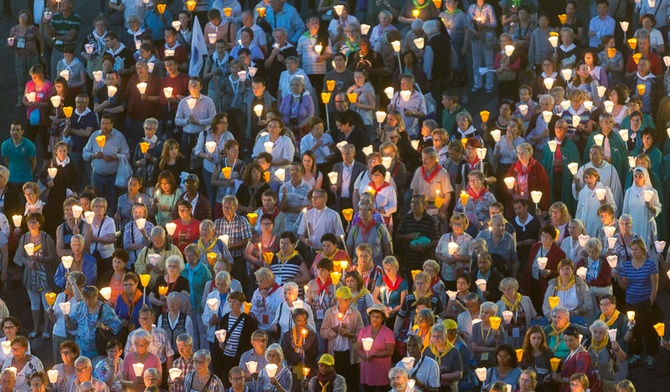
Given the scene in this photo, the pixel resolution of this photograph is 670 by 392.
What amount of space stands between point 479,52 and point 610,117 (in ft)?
12.1

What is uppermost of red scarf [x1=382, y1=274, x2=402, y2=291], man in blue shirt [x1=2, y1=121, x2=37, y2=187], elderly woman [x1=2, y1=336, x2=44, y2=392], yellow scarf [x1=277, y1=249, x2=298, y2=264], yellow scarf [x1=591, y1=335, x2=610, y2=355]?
yellow scarf [x1=591, y1=335, x2=610, y2=355]

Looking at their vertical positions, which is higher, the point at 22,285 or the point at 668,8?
the point at 668,8

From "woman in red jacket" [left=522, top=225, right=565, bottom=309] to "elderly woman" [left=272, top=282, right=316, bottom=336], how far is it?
240cm

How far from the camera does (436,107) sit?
76.8 ft

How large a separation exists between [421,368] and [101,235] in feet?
14.3

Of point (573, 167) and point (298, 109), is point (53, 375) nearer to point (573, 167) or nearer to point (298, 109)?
point (298, 109)

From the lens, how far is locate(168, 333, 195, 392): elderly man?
1758 cm

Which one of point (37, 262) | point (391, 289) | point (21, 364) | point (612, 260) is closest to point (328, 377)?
point (391, 289)

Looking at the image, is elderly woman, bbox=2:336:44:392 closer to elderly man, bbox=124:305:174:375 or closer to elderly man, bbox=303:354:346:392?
elderly man, bbox=124:305:174:375

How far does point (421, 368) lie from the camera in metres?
17.3

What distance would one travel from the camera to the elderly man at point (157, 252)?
19.1 metres

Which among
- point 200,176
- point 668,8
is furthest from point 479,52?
point 200,176

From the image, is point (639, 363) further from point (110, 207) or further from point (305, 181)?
point (110, 207)

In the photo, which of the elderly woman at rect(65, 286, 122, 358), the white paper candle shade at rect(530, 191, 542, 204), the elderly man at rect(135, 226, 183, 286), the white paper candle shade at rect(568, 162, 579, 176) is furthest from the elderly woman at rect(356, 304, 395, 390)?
the white paper candle shade at rect(568, 162, 579, 176)
